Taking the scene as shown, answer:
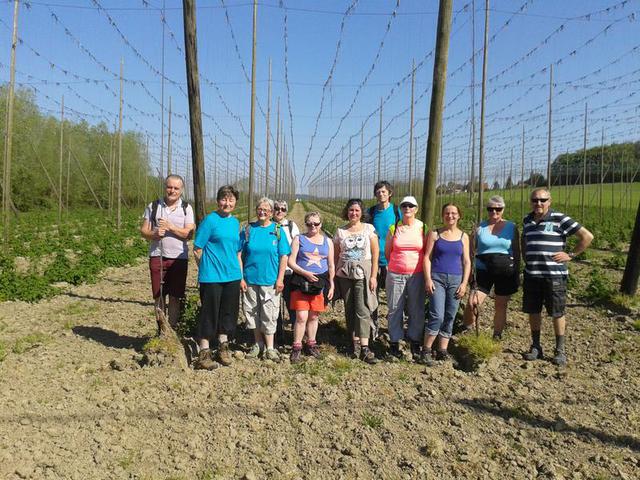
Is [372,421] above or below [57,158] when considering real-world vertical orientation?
below

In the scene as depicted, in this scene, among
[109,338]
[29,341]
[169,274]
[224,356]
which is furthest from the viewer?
[109,338]

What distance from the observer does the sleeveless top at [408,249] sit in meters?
4.93

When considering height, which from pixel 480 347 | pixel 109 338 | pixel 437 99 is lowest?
pixel 109 338

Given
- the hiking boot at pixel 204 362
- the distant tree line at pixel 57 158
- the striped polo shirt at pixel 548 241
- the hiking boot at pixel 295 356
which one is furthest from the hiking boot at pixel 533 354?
the distant tree line at pixel 57 158

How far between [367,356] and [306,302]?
758mm

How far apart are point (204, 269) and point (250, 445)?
5.84ft

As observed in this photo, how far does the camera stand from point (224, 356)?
190 inches

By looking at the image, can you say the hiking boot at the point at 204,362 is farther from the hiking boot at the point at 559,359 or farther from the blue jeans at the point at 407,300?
the hiking boot at the point at 559,359

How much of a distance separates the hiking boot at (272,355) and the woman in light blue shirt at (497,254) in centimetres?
202

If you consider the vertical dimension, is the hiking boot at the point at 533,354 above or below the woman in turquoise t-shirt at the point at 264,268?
below

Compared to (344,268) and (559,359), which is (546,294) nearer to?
(559,359)

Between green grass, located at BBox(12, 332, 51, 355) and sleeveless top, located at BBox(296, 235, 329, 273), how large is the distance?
278 cm


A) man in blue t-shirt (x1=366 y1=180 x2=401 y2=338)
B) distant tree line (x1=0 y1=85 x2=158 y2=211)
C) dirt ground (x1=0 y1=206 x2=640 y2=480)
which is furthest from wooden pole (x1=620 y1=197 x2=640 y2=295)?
distant tree line (x1=0 y1=85 x2=158 y2=211)

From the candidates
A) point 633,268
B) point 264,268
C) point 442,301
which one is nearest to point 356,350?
point 442,301
